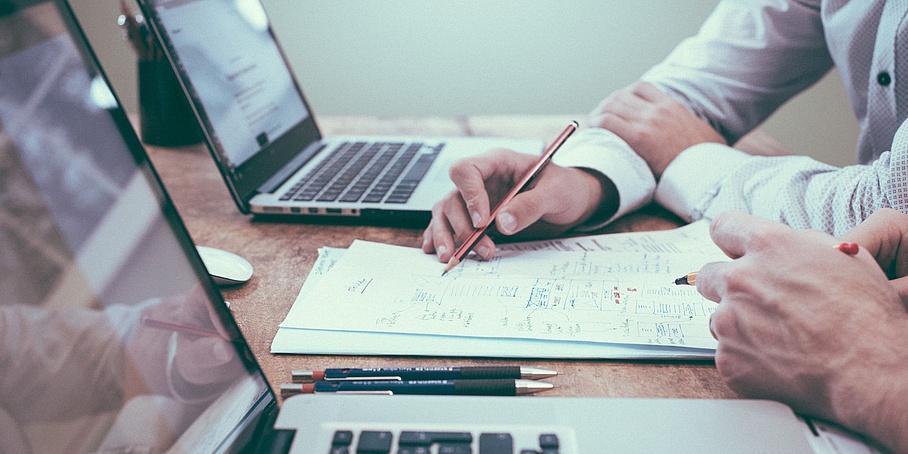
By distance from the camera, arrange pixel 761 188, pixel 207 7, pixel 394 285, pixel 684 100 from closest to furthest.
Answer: pixel 394 285
pixel 761 188
pixel 207 7
pixel 684 100

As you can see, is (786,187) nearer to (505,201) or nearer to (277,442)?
(505,201)

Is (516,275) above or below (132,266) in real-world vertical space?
below

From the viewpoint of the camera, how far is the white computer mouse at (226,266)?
2.01 feet

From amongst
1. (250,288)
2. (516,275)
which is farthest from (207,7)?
(516,275)

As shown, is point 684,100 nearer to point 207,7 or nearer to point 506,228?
point 506,228

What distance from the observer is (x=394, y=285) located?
59cm

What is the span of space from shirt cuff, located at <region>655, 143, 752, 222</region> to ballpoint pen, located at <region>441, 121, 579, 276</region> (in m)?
0.19

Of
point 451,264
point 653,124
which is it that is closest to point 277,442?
point 451,264

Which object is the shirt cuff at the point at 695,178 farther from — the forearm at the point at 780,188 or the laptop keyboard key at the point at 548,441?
the laptop keyboard key at the point at 548,441

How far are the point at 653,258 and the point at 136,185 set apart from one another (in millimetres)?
475

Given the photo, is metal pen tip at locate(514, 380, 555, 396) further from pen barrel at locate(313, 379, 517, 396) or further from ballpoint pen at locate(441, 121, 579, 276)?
ballpoint pen at locate(441, 121, 579, 276)

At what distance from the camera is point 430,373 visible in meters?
0.45

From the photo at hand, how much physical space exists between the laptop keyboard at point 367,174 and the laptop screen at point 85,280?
425mm

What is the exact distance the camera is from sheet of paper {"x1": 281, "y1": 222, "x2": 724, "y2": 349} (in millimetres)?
510
